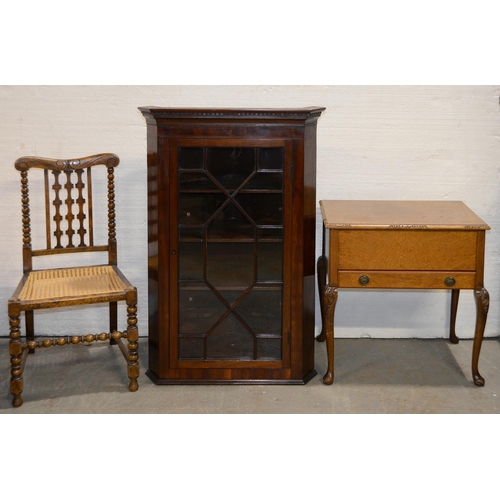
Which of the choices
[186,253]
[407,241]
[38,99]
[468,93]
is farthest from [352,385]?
[38,99]

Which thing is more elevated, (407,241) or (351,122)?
(351,122)

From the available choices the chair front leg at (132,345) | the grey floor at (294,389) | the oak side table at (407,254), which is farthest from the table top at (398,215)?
the chair front leg at (132,345)

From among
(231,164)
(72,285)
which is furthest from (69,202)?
(231,164)

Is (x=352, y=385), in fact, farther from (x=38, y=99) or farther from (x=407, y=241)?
(x=38, y=99)

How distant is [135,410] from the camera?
381cm

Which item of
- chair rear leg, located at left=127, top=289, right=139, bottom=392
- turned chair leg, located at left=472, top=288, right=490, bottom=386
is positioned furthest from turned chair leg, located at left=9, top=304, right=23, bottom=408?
turned chair leg, located at left=472, top=288, right=490, bottom=386

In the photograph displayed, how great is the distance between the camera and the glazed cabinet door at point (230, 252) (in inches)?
153

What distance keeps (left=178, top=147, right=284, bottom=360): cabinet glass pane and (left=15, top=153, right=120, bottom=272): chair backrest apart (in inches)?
23.8

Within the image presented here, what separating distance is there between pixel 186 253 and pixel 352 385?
1.05 metres

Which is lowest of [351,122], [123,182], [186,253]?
[186,253]

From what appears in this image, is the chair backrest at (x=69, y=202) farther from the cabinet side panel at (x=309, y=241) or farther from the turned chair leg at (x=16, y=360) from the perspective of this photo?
the cabinet side panel at (x=309, y=241)

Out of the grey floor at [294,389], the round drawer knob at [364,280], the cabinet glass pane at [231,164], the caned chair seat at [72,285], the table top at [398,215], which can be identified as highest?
the cabinet glass pane at [231,164]

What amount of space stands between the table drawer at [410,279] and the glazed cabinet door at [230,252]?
36 centimetres

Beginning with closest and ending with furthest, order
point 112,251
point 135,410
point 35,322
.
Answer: point 135,410 → point 112,251 → point 35,322
